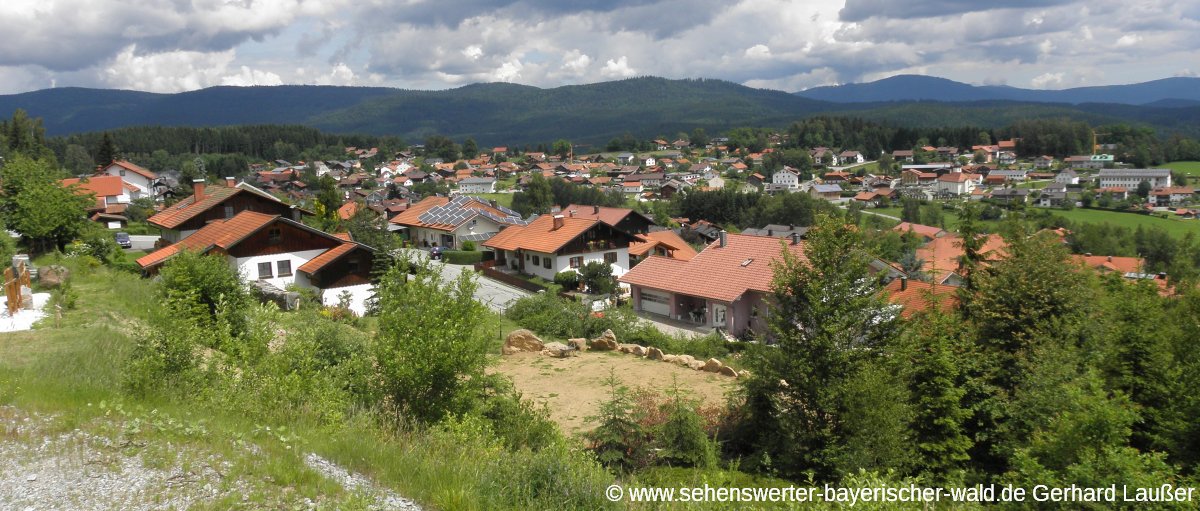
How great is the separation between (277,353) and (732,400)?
8.89 meters

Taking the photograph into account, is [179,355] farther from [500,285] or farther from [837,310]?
[500,285]

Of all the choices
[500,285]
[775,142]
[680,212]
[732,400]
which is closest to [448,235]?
[500,285]

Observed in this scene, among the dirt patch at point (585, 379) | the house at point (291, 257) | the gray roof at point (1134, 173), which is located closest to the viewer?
the dirt patch at point (585, 379)

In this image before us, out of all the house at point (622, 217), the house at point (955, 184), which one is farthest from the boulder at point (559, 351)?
the house at point (955, 184)

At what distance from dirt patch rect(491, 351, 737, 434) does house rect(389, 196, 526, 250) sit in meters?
35.3

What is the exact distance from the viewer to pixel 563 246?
42062 mm

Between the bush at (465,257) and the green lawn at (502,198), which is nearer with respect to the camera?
the bush at (465,257)

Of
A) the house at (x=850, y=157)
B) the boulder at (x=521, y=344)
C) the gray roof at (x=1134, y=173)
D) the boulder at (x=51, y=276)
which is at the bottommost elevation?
the boulder at (x=521, y=344)

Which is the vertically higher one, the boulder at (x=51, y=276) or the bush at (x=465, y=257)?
the boulder at (x=51, y=276)

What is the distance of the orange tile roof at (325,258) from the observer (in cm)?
2822

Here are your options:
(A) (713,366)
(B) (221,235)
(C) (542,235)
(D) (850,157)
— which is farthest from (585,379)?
(D) (850,157)

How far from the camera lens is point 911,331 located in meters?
12.7

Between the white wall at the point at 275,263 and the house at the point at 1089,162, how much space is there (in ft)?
496

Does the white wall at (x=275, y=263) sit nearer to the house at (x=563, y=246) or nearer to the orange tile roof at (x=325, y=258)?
the orange tile roof at (x=325, y=258)
